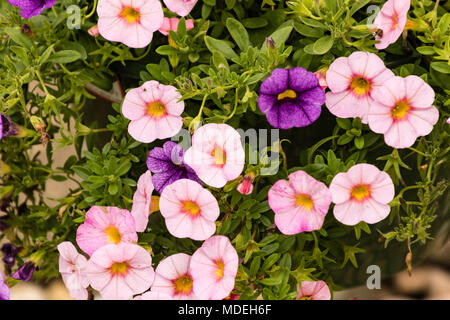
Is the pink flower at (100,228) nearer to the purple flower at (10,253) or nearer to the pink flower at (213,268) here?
the pink flower at (213,268)

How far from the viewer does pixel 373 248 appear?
3.03ft

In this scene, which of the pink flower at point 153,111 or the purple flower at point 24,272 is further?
the purple flower at point 24,272

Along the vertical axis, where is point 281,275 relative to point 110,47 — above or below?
below

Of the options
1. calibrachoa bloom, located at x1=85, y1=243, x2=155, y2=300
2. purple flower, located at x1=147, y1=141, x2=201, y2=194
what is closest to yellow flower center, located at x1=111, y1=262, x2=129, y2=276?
calibrachoa bloom, located at x1=85, y1=243, x2=155, y2=300

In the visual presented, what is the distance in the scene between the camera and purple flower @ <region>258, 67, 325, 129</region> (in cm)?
64

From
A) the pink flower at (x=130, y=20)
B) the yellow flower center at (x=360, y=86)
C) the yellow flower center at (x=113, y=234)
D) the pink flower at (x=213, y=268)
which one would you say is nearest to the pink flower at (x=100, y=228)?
the yellow flower center at (x=113, y=234)

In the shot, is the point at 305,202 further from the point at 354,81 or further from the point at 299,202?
the point at 354,81

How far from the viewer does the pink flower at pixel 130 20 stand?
68 cm

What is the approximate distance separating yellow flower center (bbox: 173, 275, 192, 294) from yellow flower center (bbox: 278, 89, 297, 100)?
0.83ft

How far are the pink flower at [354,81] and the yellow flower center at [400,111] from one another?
29 millimetres

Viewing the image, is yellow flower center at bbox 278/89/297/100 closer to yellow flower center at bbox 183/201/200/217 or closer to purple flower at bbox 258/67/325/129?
purple flower at bbox 258/67/325/129
